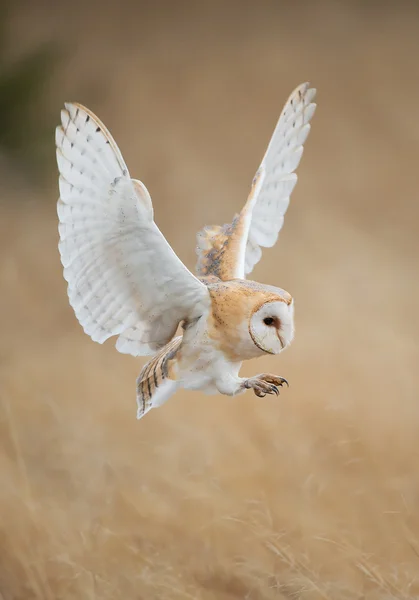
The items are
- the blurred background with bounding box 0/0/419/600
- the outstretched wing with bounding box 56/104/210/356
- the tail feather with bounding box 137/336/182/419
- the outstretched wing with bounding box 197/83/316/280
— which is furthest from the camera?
the blurred background with bounding box 0/0/419/600

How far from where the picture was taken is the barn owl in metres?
1.13

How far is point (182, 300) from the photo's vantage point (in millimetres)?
1226

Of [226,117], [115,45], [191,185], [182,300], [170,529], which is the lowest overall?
[170,529]

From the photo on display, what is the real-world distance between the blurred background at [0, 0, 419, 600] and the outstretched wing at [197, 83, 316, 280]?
1.04 meters

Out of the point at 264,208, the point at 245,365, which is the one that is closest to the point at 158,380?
the point at 264,208

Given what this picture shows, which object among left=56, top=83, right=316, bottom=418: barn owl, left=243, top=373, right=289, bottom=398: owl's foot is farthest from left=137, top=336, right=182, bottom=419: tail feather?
left=243, top=373, right=289, bottom=398: owl's foot

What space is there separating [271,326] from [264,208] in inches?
14.3

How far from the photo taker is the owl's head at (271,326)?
3.75 feet

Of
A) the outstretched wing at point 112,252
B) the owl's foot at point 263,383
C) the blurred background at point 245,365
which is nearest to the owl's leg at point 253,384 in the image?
the owl's foot at point 263,383

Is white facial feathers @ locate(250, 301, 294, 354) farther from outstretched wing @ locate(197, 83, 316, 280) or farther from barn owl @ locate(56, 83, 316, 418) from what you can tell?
outstretched wing @ locate(197, 83, 316, 280)

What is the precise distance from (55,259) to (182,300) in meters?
1.45

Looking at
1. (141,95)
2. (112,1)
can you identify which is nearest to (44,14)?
(112,1)

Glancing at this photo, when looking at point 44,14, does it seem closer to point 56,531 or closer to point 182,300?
point 56,531

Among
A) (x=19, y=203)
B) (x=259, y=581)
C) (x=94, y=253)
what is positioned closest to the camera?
(x=94, y=253)
